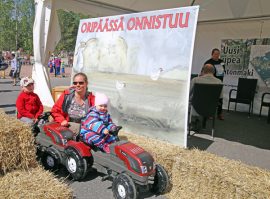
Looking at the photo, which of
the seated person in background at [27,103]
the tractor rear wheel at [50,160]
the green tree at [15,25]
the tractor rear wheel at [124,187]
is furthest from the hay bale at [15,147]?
the green tree at [15,25]

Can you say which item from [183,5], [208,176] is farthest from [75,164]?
[183,5]

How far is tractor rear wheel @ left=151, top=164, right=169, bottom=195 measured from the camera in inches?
114

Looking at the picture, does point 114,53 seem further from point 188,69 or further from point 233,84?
point 233,84

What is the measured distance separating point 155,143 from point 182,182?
28.0 inches

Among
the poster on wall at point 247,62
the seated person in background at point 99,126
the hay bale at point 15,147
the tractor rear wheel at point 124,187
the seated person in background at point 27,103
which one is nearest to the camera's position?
the tractor rear wheel at point 124,187

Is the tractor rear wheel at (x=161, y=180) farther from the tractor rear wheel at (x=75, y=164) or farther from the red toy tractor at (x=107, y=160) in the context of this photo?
the tractor rear wheel at (x=75, y=164)

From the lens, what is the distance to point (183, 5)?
7574 millimetres

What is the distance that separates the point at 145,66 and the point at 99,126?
144cm

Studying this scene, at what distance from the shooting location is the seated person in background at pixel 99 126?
298 cm

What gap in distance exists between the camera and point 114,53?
4520mm

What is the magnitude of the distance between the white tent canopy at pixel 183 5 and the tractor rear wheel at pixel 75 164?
3435 millimetres

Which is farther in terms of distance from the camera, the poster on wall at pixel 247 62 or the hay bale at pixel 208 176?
the poster on wall at pixel 247 62

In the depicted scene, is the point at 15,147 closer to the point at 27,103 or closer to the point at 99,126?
the point at 99,126

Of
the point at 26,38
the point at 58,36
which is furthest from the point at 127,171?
the point at 26,38
